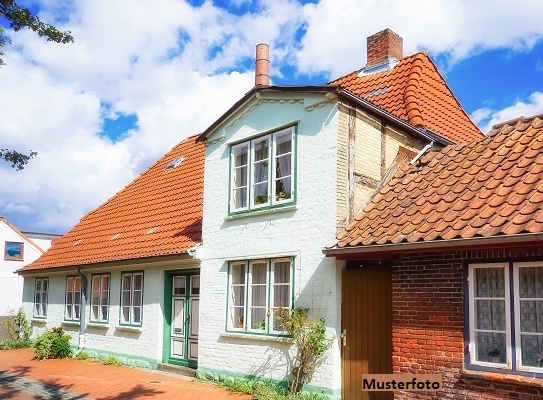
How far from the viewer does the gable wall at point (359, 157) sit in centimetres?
1037

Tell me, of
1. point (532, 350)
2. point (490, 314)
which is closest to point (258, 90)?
point (490, 314)

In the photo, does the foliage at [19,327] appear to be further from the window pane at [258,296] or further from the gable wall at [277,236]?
the window pane at [258,296]

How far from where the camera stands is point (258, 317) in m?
11.4

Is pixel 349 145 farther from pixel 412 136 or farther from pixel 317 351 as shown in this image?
pixel 317 351

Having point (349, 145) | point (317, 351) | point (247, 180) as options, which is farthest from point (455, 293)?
point (247, 180)

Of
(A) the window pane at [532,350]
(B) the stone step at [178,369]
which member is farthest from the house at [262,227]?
(A) the window pane at [532,350]

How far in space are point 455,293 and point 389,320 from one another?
1607 millimetres

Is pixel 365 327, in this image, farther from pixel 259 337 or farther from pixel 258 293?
pixel 258 293

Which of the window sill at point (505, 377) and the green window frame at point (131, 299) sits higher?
the green window frame at point (131, 299)

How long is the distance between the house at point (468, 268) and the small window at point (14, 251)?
35610mm

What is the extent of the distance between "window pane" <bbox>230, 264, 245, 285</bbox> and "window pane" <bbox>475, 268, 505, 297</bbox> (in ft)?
17.3

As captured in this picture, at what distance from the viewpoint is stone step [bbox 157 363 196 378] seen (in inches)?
516

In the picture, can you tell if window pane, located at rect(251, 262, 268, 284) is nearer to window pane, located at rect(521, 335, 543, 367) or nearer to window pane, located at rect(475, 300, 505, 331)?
window pane, located at rect(475, 300, 505, 331)

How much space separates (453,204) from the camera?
8.82m
